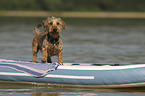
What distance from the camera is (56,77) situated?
1207 cm

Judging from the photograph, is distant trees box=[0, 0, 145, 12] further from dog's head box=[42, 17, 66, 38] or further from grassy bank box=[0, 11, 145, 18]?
dog's head box=[42, 17, 66, 38]

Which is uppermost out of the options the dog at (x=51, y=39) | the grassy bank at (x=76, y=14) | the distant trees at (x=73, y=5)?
the distant trees at (x=73, y=5)

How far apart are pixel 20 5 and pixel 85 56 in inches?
3972

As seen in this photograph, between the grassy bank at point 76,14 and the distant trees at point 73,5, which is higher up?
the distant trees at point 73,5

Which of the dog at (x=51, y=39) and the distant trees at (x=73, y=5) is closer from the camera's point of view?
the dog at (x=51, y=39)

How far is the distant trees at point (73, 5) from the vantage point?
11825 cm

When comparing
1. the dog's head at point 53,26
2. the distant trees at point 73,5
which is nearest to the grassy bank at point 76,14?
the distant trees at point 73,5

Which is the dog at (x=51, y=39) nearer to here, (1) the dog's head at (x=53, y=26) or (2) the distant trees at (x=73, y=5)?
(1) the dog's head at (x=53, y=26)

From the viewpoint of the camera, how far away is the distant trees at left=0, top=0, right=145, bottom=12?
11825 cm

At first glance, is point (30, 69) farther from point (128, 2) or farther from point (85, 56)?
point (128, 2)

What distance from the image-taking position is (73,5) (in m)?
125

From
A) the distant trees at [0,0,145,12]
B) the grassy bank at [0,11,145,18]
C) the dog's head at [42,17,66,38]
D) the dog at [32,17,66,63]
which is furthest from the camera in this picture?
Result: the distant trees at [0,0,145,12]

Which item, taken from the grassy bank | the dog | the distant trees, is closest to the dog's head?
the dog

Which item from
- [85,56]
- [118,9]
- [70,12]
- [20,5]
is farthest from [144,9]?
[85,56]
